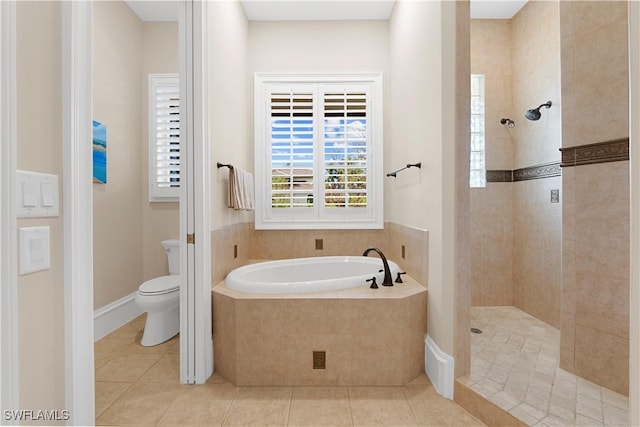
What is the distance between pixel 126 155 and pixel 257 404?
8.56 feet

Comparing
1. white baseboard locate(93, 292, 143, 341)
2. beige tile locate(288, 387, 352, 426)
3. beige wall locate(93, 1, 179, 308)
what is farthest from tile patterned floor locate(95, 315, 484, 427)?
beige wall locate(93, 1, 179, 308)

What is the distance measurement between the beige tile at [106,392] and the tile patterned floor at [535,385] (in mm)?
1998

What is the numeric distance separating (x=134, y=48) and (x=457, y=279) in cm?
361

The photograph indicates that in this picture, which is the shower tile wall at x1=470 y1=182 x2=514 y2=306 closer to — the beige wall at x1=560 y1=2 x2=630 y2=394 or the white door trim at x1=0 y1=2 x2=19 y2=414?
the beige wall at x1=560 y1=2 x2=630 y2=394

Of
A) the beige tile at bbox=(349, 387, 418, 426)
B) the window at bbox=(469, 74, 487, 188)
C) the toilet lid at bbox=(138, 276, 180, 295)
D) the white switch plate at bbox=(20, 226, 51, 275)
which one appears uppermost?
the window at bbox=(469, 74, 487, 188)

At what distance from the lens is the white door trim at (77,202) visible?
90 cm

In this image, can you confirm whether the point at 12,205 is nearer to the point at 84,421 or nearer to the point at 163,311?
the point at 84,421

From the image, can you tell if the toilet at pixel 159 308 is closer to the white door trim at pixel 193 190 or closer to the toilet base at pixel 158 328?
the toilet base at pixel 158 328

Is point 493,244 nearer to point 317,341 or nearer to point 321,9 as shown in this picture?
point 317,341

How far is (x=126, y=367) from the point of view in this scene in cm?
212

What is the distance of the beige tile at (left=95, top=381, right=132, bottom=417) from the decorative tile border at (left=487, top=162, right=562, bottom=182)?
336 centimetres

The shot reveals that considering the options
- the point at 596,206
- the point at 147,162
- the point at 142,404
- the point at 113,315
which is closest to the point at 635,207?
the point at 596,206

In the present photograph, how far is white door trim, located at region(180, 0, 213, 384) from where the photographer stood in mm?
1894

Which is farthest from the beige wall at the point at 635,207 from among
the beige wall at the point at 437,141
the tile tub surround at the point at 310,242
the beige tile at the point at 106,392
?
the beige tile at the point at 106,392
